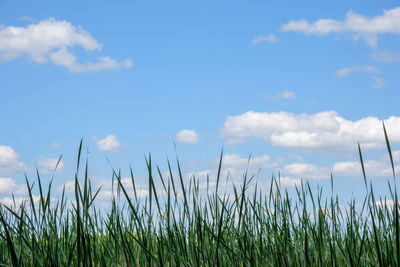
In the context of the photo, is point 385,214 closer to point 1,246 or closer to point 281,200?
point 281,200

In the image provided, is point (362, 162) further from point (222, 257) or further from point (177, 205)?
point (177, 205)

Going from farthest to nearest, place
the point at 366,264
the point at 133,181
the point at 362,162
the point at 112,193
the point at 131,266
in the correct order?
1. the point at 366,264
2. the point at 112,193
3. the point at 131,266
4. the point at 133,181
5. the point at 362,162

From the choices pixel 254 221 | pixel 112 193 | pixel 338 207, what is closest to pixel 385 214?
pixel 338 207

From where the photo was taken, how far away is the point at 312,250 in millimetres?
2416

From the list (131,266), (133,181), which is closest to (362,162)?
(133,181)

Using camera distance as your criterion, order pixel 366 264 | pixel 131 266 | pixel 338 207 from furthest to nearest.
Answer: pixel 338 207, pixel 366 264, pixel 131 266

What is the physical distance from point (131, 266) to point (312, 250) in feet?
3.78

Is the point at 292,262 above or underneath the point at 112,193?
underneath

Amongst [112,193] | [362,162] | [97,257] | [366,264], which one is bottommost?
[366,264]

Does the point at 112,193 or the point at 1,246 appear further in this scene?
the point at 1,246

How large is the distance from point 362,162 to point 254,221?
1.49 meters

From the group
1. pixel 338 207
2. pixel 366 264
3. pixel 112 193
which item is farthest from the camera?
pixel 338 207

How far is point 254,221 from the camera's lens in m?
2.60

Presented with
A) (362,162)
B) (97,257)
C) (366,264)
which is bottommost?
(366,264)
